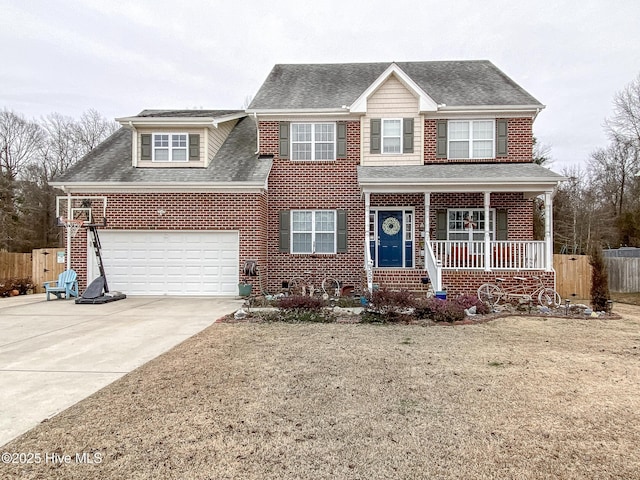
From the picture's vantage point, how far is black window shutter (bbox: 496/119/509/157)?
561 inches

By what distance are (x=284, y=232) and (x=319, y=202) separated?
1588 mm

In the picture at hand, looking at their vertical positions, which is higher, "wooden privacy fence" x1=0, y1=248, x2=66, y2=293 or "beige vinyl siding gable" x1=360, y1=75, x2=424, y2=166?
"beige vinyl siding gable" x1=360, y1=75, x2=424, y2=166

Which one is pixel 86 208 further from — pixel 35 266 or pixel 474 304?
pixel 474 304

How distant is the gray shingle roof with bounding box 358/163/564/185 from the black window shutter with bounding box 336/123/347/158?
2.73ft

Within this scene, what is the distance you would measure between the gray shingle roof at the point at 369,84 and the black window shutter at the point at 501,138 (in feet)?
2.24

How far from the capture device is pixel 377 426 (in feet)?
12.6

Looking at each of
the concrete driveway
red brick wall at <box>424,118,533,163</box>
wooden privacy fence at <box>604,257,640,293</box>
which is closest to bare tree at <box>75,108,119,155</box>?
the concrete driveway

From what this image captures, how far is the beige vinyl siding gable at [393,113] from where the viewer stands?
14.4 meters

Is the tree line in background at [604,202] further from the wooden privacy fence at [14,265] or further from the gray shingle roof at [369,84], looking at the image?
the wooden privacy fence at [14,265]

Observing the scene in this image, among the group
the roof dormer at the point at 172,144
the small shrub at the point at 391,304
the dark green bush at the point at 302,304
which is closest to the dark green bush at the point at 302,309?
the dark green bush at the point at 302,304

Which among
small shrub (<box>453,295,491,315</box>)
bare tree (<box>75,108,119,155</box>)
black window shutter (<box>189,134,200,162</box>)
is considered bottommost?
small shrub (<box>453,295,491,315</box>)

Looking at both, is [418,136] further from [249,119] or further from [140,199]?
[140,199]

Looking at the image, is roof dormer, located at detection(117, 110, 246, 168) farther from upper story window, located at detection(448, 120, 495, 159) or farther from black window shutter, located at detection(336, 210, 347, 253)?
upper story window, located at detection(448, 120, 495, 159)

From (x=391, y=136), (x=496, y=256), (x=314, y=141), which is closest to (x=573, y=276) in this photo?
(x=496, y=256)
